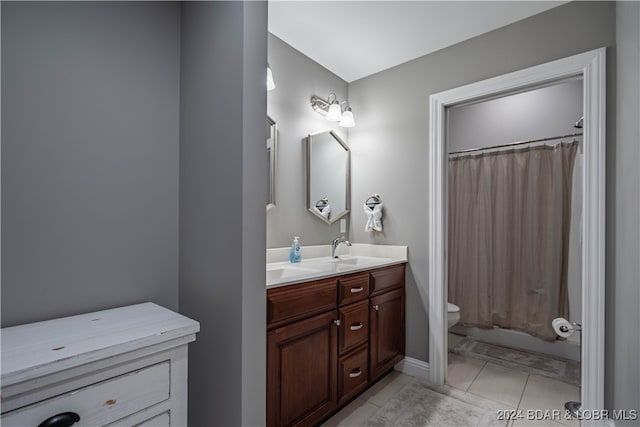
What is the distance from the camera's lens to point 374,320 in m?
2.05

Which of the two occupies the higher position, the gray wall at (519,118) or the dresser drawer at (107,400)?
the gray wall at (519,118)

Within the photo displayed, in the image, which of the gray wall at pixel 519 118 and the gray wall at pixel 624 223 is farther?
the gray wall at pixel 519 118

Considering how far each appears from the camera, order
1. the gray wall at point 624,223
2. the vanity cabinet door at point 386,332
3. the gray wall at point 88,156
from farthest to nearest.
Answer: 1. the vanity cabinet door at point 386,332
2. the gray wall at point 624,223
3. the gray wall at point 88,156

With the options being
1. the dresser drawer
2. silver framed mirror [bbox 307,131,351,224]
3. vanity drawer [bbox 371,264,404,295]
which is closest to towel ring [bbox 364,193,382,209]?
silver framed mirror [bbox 307,131,351,224]

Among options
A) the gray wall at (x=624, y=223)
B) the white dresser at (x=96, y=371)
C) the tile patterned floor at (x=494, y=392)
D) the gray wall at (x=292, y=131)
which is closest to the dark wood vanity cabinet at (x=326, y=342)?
the tile patterned floor at (x=494, y=392)

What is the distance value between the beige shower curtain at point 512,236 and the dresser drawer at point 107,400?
9.83 feet

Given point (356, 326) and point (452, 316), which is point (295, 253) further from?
point (452, 316)

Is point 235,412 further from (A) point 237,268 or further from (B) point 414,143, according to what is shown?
(B) point 414,143

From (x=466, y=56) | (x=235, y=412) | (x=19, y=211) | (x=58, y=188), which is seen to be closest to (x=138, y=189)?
(x=58, y=188)

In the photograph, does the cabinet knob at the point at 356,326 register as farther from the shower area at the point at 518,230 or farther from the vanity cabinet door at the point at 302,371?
the shower area at the point at 518,230

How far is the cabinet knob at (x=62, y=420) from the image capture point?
0.68 metres

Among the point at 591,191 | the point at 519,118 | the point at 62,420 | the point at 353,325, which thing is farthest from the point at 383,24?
the point at 62,420

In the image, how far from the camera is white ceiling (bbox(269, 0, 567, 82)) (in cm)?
186

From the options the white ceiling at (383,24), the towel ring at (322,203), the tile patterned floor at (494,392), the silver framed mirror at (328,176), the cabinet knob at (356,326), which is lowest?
the tile patterned floor at (494,392)
